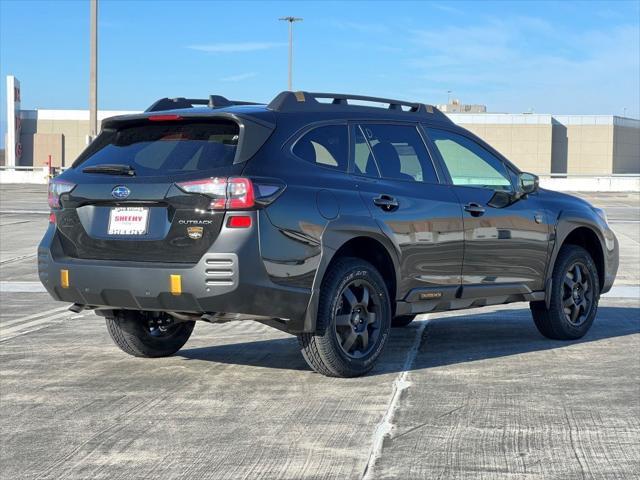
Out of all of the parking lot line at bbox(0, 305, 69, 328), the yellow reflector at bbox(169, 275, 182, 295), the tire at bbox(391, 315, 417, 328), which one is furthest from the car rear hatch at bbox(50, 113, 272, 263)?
the tire at bbox(391, 315, 417, 328)

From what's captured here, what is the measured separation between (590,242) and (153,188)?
4.40m

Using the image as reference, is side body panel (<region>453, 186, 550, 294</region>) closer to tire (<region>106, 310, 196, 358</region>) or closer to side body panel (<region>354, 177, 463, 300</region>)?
side body panel (<region>354, 177, 463, 300</region>)

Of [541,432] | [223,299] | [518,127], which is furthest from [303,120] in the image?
[518,127]

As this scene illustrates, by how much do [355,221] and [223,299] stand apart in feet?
3.46

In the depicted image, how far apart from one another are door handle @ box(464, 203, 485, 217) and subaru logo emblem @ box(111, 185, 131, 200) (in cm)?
254

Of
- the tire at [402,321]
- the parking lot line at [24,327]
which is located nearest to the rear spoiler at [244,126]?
the parking lot line at [24,327]

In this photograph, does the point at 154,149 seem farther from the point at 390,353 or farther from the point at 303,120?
the point at 390,353

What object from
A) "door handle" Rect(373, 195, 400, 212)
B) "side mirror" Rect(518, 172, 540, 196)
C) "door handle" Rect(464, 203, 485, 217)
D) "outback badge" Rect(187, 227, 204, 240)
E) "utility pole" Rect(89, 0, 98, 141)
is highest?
"utility pole" Rect(89, 0, 98, 141)

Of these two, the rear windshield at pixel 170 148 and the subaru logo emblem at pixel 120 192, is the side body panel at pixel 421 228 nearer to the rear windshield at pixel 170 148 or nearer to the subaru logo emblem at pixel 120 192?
the rear windshield at pixel 170 148

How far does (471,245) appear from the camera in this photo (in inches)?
305

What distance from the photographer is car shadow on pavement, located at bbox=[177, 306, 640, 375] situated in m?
7.67

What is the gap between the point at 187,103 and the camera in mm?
7633

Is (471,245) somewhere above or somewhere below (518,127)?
below

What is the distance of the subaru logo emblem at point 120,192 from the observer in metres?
6.43
